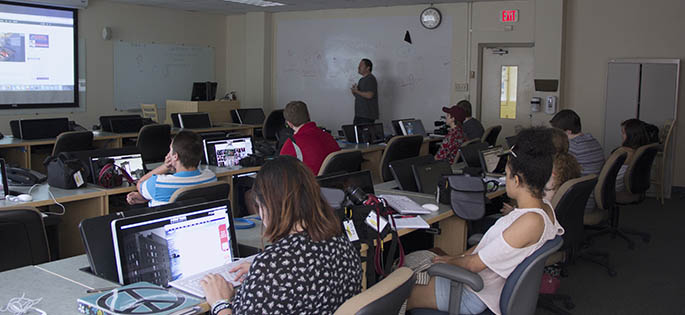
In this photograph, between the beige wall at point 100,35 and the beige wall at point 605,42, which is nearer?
the beige wall at point 605,42

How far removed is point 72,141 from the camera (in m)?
6.86

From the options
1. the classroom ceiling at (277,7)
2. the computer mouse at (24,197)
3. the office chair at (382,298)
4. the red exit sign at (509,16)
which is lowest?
the computer mouse at (24,197)

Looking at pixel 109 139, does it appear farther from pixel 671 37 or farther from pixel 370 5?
pixel 671 37

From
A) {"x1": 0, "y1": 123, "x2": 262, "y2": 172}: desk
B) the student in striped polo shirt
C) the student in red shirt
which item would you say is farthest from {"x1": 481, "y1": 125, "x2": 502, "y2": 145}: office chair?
{"x1": 0, "y1": 123, "x2": 262, "y2": 172}: desk

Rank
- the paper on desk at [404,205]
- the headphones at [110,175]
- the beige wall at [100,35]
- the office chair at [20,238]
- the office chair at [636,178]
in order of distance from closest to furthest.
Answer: the office chair at [20,238]
the paper on desk at [404,205]
the headphones at [110,175]
the office chair at [636,178]
the beige wall at [100,35]

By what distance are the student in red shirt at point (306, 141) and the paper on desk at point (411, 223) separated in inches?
67.0

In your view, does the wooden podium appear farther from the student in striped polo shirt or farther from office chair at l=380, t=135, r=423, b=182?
the student in striped polo shirt

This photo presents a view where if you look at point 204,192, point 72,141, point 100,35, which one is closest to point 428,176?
point 204,192

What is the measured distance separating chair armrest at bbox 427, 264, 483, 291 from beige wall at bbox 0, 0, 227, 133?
8.04 meters

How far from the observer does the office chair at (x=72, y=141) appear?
6.74m

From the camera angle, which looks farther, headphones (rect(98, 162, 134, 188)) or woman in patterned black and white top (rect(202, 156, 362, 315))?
headphones (rect(98, 162, 134, 188))

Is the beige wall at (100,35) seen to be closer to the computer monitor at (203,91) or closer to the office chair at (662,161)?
the computer monitor at (203,91)

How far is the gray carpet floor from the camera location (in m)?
4.26

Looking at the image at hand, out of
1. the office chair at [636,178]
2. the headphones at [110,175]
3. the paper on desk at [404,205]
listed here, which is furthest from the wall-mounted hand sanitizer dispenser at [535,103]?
the headphones at [110,175]
